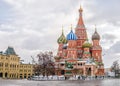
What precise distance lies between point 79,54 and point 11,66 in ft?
107

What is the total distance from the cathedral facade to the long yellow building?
901 inches

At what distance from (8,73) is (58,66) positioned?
Result: 26952 mm

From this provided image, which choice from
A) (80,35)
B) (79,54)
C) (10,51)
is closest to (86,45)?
(79,54)

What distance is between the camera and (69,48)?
113875 millimetres

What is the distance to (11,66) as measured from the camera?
132 meters

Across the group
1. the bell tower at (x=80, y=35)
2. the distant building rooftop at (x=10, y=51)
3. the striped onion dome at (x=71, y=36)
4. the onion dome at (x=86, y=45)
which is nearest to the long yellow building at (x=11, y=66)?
the distant building rooftop at (x=10, y=51)

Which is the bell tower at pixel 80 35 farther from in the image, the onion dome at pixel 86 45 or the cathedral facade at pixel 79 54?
the onion dome at pixel 86 45

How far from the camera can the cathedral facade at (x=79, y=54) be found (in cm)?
11100

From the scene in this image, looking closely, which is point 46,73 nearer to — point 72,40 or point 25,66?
point 72,40

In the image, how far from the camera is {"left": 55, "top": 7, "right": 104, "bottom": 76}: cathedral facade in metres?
111

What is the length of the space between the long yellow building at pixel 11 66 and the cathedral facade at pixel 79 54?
75.1ft

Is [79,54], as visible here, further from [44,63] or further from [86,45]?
[44,63]

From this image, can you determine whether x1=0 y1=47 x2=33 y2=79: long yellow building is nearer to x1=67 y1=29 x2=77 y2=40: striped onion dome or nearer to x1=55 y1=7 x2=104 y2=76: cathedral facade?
x1=55 y1=7 x2=104 y2=76: cathedral facade

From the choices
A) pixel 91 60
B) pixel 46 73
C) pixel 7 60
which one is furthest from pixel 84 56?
pixel 7 60
